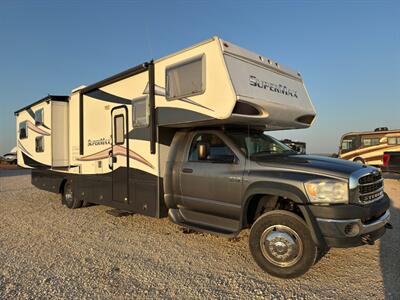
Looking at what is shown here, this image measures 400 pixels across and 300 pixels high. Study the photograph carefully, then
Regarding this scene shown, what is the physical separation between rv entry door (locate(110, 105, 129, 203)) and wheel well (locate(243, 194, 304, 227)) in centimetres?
287

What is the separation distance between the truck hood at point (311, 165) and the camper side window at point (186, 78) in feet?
5.07

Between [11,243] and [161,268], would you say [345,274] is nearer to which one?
[161,268]

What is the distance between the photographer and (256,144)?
5488mm

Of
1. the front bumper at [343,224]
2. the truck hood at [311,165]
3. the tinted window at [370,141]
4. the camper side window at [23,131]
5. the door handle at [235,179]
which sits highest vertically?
the camper side window at [23,131]

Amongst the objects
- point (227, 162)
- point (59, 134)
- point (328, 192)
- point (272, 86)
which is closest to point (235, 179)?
point (227, 162)

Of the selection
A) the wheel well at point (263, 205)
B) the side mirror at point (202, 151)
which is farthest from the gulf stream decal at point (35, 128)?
the wheel well at point (263, 205)

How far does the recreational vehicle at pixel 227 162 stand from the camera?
13.7ft

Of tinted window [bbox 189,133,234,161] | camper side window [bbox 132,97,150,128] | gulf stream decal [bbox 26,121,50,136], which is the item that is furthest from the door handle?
gulf stream decal [bbox 26,121,50,136]

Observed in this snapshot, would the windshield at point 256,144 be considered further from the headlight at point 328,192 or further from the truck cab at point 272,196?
the headlight at point 328,192

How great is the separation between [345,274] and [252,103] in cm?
280

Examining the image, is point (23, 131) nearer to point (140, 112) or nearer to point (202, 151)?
point (140, 112)

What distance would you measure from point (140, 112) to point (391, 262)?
5026mm

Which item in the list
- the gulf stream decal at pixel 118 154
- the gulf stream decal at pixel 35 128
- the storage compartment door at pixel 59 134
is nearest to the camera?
the gulf stream decal at pixel 118 154

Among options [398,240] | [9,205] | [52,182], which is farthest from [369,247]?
[9,205]
